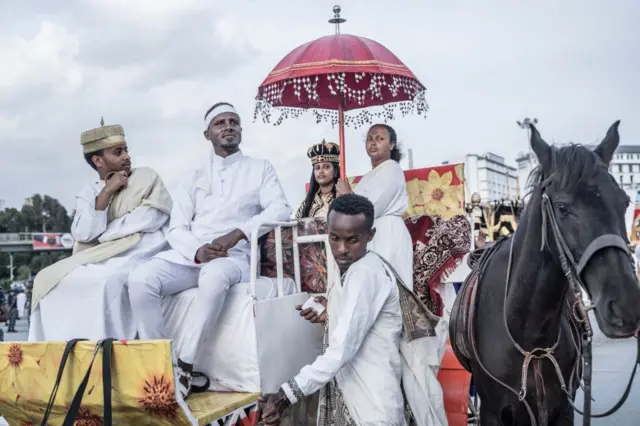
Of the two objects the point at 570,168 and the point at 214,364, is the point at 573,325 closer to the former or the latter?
the point at 570,168

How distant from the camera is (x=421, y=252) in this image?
5.54 m

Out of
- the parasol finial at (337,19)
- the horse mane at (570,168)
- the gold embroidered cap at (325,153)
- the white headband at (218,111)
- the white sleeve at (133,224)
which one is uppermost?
the parasol finial at (337,19)

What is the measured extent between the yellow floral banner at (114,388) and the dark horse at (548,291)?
4.31 ft

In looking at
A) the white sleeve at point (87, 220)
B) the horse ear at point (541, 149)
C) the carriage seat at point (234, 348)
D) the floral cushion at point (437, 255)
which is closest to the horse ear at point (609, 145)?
Result: the horse ear at point (541, 149)

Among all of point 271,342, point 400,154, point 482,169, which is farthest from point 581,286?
point 482,169

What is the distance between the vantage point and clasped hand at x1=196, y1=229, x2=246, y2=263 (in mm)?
4176

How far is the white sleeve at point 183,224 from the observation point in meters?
4.31

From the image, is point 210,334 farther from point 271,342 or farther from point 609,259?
point 609,259

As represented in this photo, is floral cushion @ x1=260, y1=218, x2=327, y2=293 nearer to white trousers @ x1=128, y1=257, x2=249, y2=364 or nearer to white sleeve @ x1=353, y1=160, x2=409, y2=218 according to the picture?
white trousers @ x1=128, y1=257, x2=249, y2=364

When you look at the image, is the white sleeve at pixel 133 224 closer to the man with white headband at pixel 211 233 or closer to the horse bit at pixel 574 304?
the man with white headband at pixel 211 233

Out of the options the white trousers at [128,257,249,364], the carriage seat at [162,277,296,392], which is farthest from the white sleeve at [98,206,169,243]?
the carriage seat at [162,277,296,392]

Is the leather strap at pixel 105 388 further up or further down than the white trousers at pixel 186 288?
further down

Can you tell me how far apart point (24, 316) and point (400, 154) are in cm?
2642

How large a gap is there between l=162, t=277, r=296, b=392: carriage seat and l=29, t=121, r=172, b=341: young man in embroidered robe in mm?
501
